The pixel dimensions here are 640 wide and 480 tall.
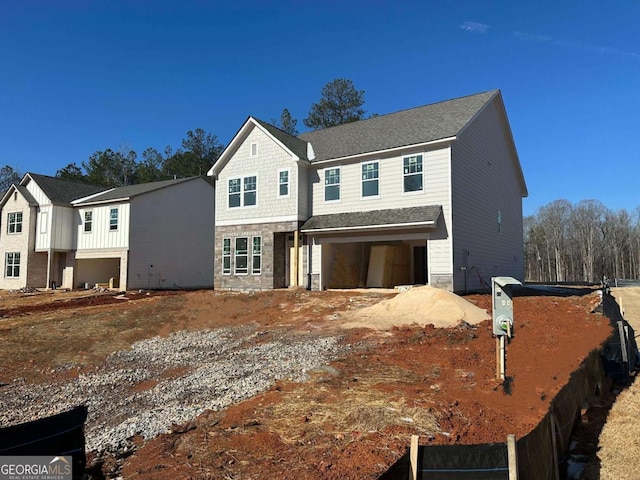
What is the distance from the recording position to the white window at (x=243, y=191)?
72.0 ft

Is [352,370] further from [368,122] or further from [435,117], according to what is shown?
[368,122]

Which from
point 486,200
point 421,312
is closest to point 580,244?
point 486,200

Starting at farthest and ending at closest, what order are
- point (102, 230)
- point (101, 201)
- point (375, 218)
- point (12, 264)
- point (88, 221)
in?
1. point (12, 264)
2. point (88, 221)
3. point (102, 230)
4. point (101, 201)
5. point (375, 218)

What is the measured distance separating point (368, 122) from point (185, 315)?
13653mm

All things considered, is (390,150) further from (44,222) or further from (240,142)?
(44,222)

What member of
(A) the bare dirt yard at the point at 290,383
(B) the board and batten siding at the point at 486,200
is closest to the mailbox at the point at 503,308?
(A) the bare dirt yard at the point at 290,383

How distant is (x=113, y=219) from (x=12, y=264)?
Result: 10.0m

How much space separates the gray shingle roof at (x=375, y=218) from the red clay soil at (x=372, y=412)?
7.56m

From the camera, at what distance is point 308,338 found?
10.6m

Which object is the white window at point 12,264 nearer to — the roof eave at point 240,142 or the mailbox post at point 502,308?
the roof eave at point 240,142

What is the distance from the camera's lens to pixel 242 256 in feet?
72.0

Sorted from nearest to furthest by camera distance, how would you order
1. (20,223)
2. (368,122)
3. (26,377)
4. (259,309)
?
1. (26,377)
2. (259,309)
3. (368,122)
4. (20,223)

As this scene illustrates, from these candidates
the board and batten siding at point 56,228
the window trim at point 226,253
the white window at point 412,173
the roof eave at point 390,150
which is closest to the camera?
the roof eave at point 390,150

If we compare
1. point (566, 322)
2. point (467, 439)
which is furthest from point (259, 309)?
point (467, 439)
